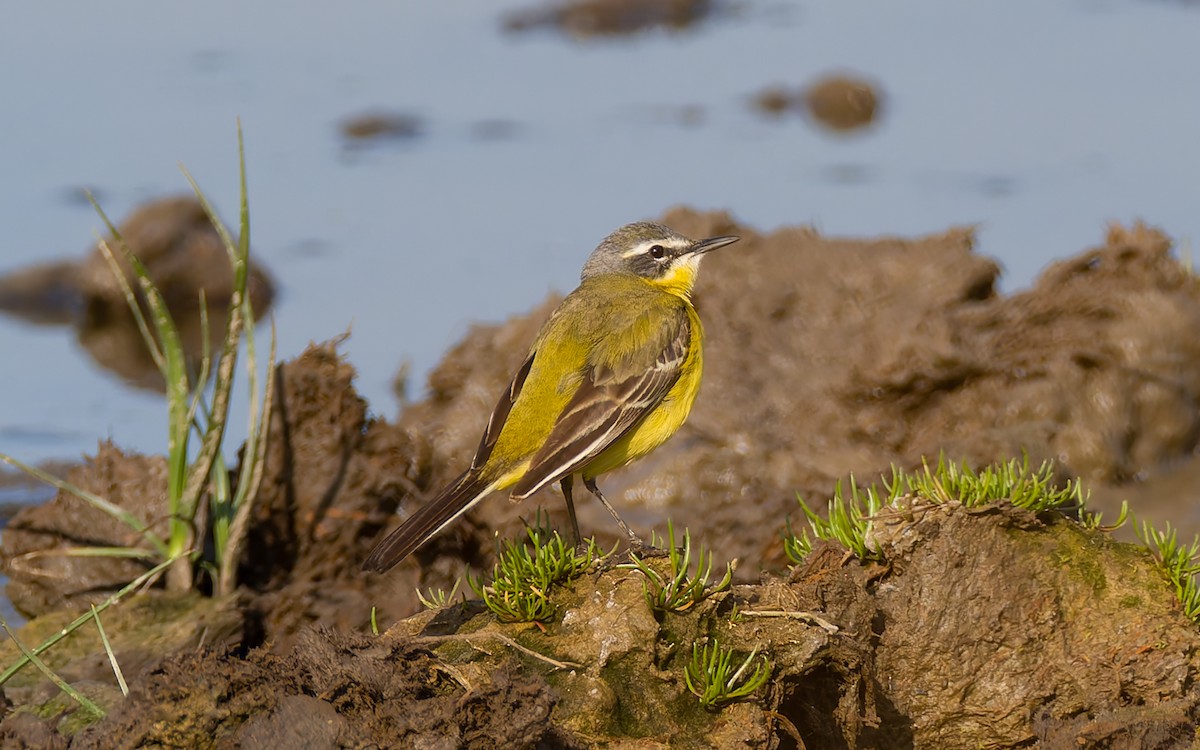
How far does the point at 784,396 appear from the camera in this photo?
454 inches

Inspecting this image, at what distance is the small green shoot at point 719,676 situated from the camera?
230 inches

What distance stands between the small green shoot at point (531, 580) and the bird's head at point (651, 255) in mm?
2864

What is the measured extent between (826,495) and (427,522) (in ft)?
11.8

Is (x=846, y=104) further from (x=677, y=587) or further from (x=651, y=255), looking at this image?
(x=677, y=587)

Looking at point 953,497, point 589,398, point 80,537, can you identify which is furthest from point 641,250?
point 80,537

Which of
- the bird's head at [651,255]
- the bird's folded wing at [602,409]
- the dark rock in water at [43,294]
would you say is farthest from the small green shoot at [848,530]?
the dark rock in water at [43,294]

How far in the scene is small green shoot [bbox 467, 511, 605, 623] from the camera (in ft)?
19.9

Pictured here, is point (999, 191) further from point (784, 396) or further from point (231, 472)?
point (231, 472)

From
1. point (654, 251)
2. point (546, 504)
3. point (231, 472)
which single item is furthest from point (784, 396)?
point (231, 472)

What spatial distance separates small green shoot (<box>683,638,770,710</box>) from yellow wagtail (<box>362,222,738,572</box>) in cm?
96

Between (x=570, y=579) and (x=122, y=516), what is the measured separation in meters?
3.52

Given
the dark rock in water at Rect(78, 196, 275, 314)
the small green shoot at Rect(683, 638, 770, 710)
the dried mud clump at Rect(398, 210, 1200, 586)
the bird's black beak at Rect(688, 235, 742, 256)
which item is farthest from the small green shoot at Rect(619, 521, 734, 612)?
the dark rock in water at Rect(78, 196, 275, 314)

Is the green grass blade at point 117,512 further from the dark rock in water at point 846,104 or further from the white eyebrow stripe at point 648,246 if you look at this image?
the dark rock in water at point 846,104

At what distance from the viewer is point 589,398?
24.3 ft
